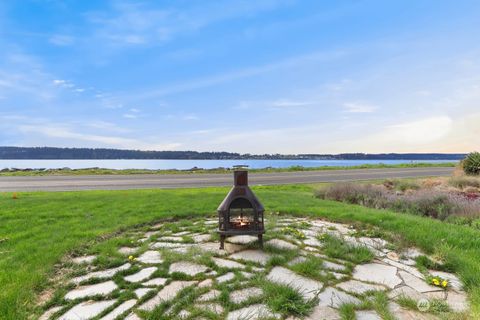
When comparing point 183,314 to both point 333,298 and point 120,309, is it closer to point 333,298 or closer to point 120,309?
point 120,309

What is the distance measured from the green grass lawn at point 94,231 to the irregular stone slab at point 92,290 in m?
0.37

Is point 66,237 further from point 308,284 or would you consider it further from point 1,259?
point 308,284

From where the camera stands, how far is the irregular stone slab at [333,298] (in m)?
2.72

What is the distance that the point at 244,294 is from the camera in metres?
2.90

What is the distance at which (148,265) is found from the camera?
372 centimetres

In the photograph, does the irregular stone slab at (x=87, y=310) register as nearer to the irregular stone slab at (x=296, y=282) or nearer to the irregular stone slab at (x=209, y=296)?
the irregular stone slab at (x=209, y=296)

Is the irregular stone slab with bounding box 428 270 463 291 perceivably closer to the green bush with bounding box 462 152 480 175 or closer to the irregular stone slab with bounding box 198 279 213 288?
the irregular stone slab with bounding box 198 279 213 288

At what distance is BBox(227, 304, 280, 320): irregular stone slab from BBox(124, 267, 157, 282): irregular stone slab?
1.32 metres

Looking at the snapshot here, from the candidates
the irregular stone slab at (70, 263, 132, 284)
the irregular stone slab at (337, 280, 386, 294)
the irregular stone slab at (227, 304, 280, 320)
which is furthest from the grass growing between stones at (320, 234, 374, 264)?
the irregular stone slab at (70, 263, 132, 284)

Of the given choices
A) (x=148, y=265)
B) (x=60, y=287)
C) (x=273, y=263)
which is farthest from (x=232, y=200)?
(x=60, y=287)

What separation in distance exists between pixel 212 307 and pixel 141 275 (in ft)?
3.97

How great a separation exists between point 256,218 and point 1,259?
3.66 metres

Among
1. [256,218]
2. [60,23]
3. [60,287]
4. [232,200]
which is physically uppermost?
[60,23]

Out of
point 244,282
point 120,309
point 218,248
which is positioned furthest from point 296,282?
point 120,309
